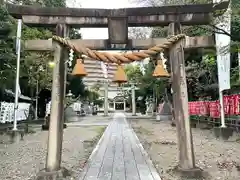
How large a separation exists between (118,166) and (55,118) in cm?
200

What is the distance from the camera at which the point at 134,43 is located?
570 cm

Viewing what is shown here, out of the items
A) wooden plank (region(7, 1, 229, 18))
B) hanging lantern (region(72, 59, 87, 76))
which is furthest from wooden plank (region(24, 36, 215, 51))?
wooden plank (region(7, 1, 229, 18))

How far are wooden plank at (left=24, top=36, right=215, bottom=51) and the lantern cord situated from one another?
0.19 m

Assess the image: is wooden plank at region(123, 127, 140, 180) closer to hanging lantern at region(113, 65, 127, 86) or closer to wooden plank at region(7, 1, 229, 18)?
hanging lantern at region(113, 65, 127, 86)

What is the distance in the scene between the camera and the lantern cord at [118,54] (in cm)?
529

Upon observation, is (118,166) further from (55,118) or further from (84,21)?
(84,21)

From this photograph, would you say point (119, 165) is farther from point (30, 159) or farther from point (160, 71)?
point (30, 159)

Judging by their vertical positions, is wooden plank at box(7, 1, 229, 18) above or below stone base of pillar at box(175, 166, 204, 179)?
above

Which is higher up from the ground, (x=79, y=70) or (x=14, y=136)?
(x=79, y=70)

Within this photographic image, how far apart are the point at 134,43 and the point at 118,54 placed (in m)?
0.54

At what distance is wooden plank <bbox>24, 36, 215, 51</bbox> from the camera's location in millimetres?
5590

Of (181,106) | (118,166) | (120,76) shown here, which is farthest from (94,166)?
(181,106)

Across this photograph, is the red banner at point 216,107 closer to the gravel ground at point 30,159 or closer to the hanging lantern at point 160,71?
the gravel ground at point 30,159

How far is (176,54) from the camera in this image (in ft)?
18.5
